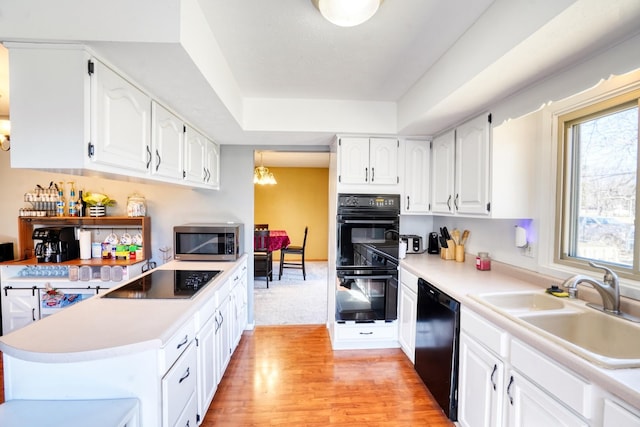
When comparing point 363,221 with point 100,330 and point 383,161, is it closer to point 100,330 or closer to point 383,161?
point 383,161

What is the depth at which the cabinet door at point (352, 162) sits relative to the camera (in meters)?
2.65

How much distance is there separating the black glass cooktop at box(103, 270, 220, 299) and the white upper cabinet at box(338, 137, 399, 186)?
1512mm

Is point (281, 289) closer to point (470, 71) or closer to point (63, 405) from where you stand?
point (63, 405)

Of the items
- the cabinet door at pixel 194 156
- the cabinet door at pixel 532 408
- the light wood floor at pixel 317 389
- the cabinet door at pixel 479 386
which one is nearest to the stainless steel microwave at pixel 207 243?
the cabinet door at pixel 194 156

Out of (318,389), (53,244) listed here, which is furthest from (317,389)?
(53,244)

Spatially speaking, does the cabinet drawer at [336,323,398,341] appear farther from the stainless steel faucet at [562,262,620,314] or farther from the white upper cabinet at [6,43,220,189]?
the white upper cabinet at [6,43,220,189]

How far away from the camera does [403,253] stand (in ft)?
8.98

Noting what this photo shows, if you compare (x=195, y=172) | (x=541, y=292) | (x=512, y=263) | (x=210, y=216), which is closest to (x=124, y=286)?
(x=195, y=172)

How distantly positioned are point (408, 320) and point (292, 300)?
208cm

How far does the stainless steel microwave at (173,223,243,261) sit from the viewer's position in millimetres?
2582

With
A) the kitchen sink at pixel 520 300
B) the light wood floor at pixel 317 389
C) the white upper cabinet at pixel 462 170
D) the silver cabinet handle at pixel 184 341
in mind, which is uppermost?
the white upper cabinet at pixel 462 170

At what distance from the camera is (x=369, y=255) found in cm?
267

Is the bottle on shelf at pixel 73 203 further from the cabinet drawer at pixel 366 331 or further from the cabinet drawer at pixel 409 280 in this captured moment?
the cabinet drawer at pixel 409 280

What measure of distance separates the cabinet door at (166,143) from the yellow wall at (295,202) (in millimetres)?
4659
